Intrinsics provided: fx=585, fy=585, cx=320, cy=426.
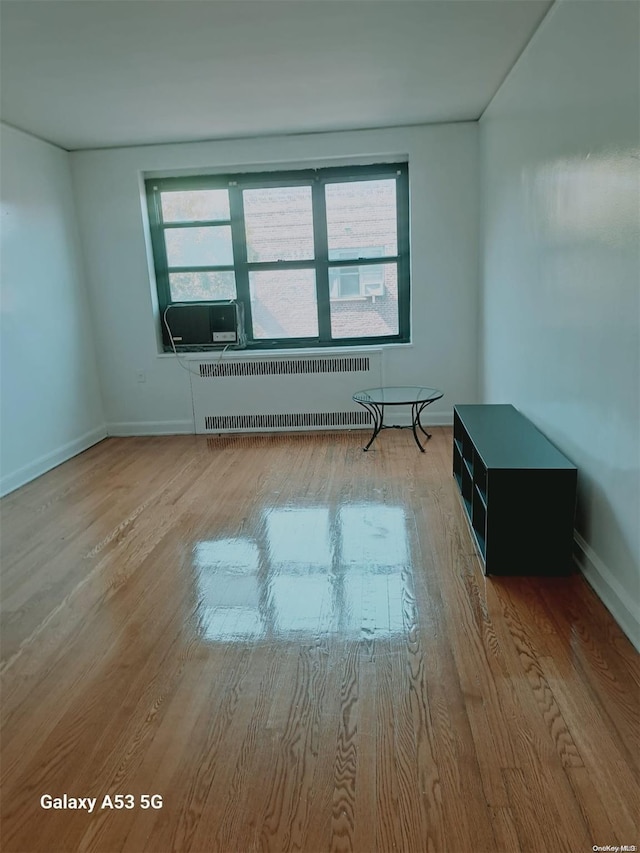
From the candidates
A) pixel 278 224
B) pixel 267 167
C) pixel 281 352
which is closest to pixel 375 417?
pixel 281 352

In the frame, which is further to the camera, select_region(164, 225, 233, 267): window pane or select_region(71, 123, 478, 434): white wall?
select_region(164, 225, 233, 267): window pane

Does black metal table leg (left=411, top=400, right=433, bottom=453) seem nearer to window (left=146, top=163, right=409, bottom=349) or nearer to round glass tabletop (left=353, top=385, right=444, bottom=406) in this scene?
round glass tabletop (left=353, top=385, right=444, bottom=406)

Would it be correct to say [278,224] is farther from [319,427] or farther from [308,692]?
[308,692]

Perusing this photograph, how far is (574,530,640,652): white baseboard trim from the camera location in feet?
6.77

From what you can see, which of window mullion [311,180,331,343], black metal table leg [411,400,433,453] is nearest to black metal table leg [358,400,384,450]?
black metal table leg [411,400,433,453]

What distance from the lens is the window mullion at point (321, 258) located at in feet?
17.0

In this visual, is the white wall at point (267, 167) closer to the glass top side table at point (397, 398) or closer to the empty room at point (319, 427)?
the empty room at point (319, 427)

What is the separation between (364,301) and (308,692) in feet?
13.1

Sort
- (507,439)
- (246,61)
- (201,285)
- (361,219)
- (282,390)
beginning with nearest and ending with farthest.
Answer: (507,439)
(246,61)
(361,219)
(282,390)
(201,285)

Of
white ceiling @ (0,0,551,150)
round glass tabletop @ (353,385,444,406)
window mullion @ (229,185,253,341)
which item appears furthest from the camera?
window mullion @ (229,185,253,341)

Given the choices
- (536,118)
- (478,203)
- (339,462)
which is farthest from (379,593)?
(478,203)

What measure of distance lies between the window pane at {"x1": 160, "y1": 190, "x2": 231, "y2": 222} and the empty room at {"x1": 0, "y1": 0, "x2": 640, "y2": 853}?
32 millimetres

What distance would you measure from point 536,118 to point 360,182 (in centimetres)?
222

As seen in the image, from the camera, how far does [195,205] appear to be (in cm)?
528
